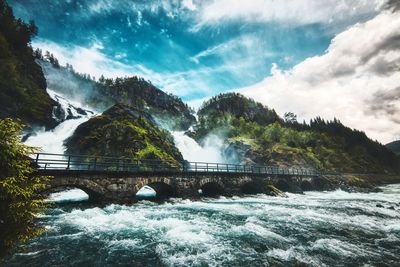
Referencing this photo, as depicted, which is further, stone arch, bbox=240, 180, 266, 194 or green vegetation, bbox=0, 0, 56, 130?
green vegetation, bbox=0, 0, 56, 130

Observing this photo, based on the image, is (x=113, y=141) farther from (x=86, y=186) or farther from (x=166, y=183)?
(x=86, y=186)

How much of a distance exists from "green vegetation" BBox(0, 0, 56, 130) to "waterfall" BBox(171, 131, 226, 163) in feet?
119

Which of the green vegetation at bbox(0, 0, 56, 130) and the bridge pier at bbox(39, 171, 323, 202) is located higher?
the green vegetation at bbox(0, 0, 56, 130)

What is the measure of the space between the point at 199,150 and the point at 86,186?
62.4 metres

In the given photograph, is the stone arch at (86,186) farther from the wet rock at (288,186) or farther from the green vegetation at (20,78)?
the green vegetation at (20,78)

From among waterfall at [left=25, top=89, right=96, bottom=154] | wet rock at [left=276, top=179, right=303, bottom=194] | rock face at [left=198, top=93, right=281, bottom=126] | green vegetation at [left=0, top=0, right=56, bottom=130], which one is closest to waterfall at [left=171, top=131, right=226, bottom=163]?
waterfall at [left=25, top=89, right=96, bottom=154]

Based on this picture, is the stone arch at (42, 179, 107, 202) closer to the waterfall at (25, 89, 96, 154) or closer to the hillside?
the waterfall at (25, 89, 96, 154)

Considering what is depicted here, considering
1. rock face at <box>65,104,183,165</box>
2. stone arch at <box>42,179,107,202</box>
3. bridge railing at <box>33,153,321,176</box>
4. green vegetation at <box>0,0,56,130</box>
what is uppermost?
green vegetation at <box>0,0,56,130</box>

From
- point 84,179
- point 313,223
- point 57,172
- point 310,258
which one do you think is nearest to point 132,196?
point 84,179

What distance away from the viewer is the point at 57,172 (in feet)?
62.3

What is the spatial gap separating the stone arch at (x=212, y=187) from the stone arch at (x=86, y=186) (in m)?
12.4

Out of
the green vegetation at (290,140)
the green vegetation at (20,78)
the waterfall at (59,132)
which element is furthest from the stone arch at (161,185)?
the green vegetation at (290,140)

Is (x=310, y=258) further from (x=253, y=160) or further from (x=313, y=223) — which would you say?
(x=253, y=160)

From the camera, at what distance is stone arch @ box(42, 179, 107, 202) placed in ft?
62.2
